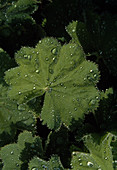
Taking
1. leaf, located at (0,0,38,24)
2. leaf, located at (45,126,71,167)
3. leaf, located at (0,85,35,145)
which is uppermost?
leaf, located at (0,0,38,24)

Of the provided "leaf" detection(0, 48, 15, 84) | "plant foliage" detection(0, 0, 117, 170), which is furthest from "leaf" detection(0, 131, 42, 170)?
"leaf" detection(0, 48, 15, 84)

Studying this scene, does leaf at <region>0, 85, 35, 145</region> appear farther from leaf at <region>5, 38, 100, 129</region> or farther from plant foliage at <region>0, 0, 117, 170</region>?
leaf at <region>5, 38, 100, 129</region>

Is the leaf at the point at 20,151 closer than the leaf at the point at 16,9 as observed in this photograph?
Yes

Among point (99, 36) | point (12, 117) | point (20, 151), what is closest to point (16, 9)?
point (99, 36)

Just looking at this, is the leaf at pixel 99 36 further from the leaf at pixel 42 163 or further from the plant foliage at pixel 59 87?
the leaf at pixel 42 163

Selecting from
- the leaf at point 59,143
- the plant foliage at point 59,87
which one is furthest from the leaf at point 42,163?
the leaf at point 59,143

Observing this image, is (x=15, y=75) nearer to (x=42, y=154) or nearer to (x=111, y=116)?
(x=42, y=154)
